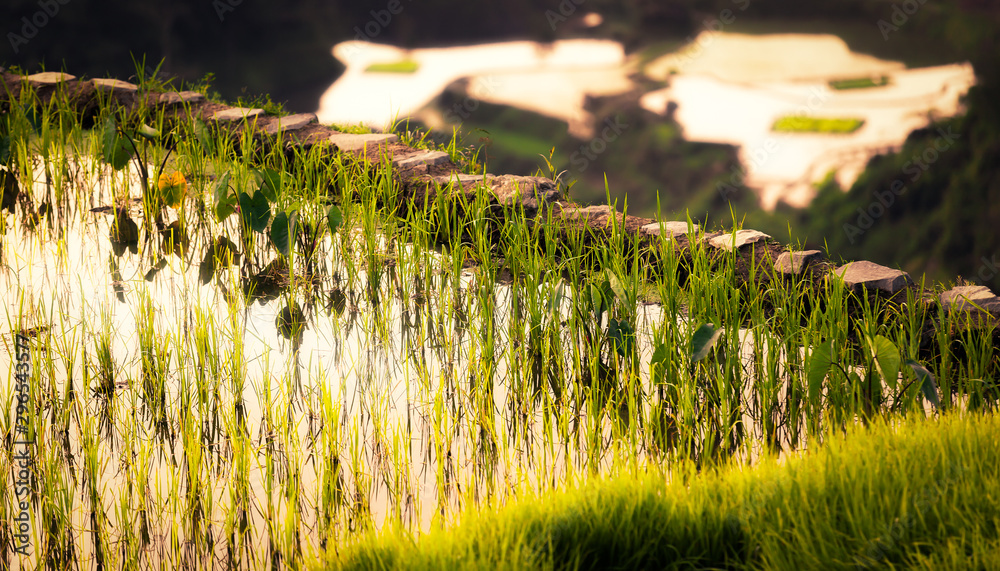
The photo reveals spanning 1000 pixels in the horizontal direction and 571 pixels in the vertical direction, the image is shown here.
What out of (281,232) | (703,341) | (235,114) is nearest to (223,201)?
(281,232)

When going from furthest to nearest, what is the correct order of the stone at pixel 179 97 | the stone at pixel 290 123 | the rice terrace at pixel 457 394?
the stone at pixel 179 97 → the stone at pixel 290 123 → the rice terrace at pixel 457 394

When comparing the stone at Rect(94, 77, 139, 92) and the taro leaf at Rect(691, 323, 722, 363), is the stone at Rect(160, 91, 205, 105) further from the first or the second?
the taro leaf at Rect(691, 323, 722, 363)

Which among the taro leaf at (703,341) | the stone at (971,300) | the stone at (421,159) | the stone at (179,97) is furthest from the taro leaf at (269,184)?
the stone at (971,300)

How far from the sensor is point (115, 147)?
3.35 meters

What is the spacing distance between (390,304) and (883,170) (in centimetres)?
735

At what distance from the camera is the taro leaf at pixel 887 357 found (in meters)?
1.93

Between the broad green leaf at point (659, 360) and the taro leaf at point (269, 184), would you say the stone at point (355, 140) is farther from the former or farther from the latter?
the broad green leaf at point (659, 360)

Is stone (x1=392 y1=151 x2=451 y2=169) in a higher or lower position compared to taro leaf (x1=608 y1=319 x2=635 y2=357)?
higher

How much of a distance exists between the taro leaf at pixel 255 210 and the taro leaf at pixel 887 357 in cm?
217

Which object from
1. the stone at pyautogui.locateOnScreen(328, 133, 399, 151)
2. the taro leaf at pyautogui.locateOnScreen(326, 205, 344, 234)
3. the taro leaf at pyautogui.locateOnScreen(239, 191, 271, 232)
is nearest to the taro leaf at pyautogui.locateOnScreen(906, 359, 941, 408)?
the taro leaf at pyautogui.locateOnScreen(326, 205, 344, 234)

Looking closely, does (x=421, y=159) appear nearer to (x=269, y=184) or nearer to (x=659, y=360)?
(x=269, y=184)

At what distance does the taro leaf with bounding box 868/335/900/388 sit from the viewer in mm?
1926

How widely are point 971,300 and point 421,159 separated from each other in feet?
7.92

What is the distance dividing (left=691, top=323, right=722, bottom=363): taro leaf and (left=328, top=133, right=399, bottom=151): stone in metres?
2.34
